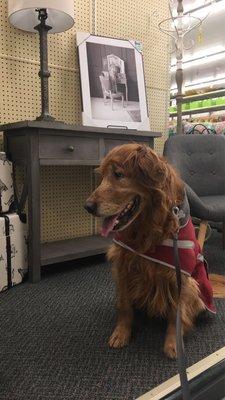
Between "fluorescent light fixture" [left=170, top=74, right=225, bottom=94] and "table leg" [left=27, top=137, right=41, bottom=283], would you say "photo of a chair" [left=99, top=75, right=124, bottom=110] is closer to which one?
"table leg" [left=27, top=137, right=41, bottom=283]

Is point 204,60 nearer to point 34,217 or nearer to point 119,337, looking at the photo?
point 34,217

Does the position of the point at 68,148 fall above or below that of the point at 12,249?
above

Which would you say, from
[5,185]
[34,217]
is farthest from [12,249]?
[5,185]

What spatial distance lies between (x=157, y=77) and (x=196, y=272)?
2.23 metres

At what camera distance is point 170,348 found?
1353 millimetres

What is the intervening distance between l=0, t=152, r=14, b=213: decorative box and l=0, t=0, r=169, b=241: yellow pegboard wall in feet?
1.15

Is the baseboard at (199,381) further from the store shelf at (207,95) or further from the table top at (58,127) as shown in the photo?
the store shelf at (207,95)

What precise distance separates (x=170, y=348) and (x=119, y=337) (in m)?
0.21

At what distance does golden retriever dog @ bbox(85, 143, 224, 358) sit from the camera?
4.12ft

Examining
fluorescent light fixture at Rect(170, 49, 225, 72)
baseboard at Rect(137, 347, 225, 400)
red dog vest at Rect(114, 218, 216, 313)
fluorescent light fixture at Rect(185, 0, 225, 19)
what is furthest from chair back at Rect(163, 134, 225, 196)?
fluorescent light fixture at Rect(170, 49, 225, 72)

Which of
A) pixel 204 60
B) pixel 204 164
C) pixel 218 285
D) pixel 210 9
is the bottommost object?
pixel 218 285

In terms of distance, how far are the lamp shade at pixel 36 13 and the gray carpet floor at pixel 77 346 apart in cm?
160

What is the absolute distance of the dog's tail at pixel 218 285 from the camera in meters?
1.98

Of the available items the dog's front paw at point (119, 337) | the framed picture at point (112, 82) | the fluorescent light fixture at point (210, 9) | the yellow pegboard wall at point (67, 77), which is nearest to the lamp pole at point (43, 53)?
the yellow pegboard wall at point (67, 77)
